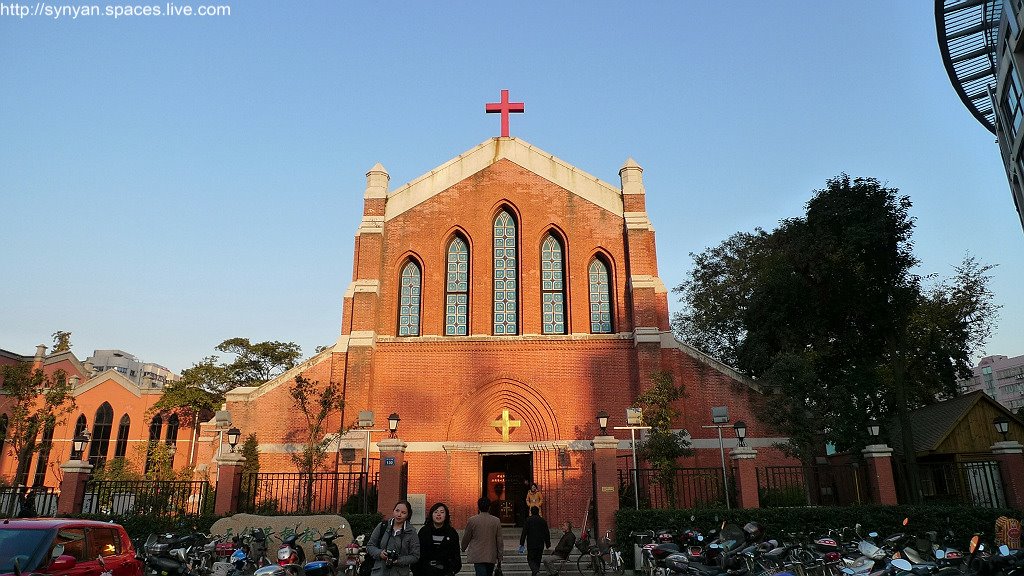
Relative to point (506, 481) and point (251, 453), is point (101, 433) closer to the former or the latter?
point (251, 453)

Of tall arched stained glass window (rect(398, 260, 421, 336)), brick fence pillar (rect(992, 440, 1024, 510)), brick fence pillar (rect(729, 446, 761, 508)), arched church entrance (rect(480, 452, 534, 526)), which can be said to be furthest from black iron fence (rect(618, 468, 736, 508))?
tall arched stained glass window (rect(398, 260, 421, 336))

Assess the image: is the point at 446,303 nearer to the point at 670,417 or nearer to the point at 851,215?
the point at 670,417

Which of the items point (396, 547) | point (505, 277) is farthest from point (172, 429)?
point (396, 547)

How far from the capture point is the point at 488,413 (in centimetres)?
1938

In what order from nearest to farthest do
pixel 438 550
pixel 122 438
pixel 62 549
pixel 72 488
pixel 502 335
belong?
pixel 438 550
pixel 62 549
pixel 72 488
pixel 502 335
pixel 122 438

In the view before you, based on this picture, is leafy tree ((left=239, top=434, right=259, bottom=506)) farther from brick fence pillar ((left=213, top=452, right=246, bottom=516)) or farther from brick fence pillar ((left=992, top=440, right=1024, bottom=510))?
brick fence pillar ((left=992, top=440, right=1024, bottom=510))

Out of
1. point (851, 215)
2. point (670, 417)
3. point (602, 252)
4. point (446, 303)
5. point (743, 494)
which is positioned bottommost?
point (743, 494)

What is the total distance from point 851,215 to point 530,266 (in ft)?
37.5

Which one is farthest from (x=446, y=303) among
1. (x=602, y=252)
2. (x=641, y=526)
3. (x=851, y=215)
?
(x=851, y=215)

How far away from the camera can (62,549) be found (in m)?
7.79

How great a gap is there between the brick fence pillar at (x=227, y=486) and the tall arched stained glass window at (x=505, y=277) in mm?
8366

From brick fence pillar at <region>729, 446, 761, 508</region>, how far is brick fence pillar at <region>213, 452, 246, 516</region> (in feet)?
37.6

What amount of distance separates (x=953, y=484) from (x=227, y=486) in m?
22.6

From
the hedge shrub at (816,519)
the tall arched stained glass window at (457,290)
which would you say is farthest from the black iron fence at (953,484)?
the tall arched stained glass window at (457,290)
